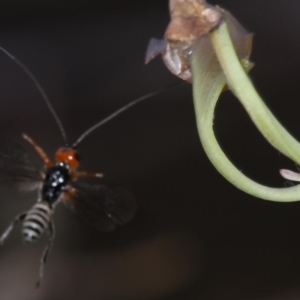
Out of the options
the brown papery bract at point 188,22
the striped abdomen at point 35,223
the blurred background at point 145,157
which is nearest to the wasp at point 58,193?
the striped abdomen at point 35,223

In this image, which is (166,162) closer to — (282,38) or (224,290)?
(224,290)

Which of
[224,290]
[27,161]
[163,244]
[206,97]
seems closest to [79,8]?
[163,244]

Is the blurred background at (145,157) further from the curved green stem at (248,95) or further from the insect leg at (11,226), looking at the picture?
the curved green stem at (248,95)

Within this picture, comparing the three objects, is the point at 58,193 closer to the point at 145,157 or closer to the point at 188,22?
the point at 188,22

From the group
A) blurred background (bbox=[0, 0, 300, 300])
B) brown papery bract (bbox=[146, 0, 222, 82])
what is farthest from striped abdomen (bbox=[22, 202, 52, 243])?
blurred background (bbox=[0, 0, 300, 300])

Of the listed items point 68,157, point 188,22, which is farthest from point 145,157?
point 188,22

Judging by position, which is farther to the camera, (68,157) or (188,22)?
(68,157)
